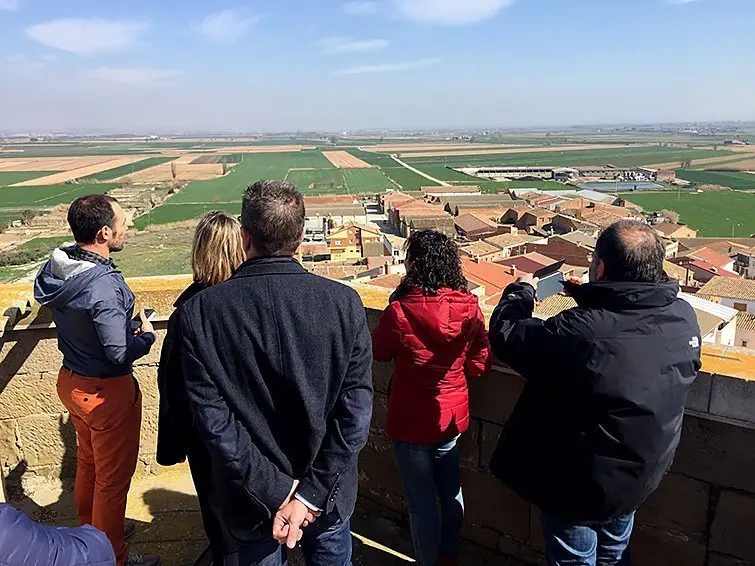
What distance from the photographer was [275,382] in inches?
61.4

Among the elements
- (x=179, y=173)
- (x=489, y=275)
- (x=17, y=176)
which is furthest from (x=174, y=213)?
(x=17, y=176)

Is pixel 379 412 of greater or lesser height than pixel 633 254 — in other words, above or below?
below

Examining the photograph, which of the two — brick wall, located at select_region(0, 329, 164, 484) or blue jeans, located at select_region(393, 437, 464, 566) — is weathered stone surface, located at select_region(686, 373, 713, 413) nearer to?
blue jeans, located at select_region(393, 437, 464, 566)

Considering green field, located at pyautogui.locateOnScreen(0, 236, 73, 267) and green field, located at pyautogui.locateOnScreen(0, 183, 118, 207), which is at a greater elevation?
green field, located at pyautogui.locateOnScreen(0, 183, 118, 207)

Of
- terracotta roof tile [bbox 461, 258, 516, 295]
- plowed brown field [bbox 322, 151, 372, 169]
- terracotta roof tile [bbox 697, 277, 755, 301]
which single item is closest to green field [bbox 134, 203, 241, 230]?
terracotta roof tile [bbox 461, 258, 516, 295]

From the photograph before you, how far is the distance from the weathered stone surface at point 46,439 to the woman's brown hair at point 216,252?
1.63m

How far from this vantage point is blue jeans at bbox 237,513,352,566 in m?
1.71

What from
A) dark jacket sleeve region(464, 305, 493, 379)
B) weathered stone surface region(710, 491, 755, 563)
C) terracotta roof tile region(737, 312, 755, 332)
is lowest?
terracotta roof tile region(737, 312, 755, 332)

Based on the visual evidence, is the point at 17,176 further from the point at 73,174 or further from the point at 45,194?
the point at 45,194

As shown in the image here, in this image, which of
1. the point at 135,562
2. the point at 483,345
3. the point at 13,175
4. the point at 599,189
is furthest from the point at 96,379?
the point at 13,175

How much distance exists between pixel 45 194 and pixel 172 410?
6844 centimetres

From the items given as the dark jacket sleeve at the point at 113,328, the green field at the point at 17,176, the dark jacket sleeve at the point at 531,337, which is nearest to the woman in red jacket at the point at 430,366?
the dark jacket sleeve at the point at 531,337

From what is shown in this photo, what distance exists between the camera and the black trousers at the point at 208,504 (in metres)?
1.72

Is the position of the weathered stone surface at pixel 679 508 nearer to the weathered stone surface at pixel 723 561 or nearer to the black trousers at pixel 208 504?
the weathered stone surface at pixel 723 561
